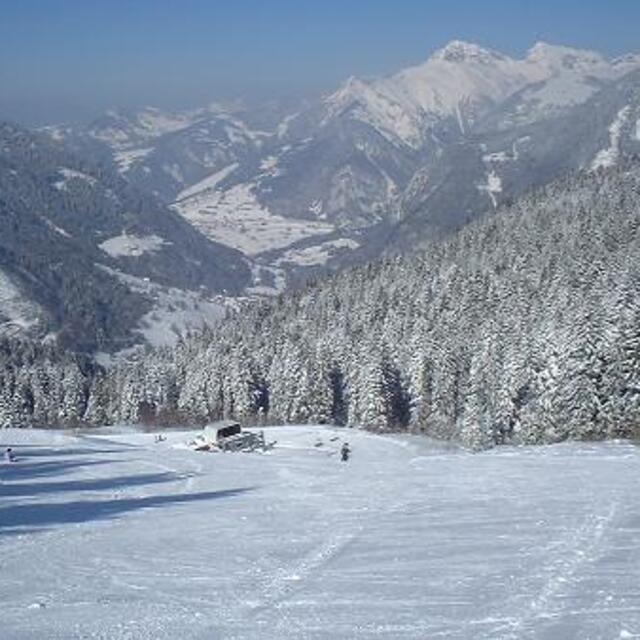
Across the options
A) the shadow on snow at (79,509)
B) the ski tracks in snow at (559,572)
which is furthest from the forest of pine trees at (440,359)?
the ski tracks in snow at (559,572)

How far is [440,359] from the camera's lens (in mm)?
108875

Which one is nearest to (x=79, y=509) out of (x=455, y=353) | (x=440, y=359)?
(x=440, y=359)

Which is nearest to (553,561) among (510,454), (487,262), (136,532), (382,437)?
(136,532)

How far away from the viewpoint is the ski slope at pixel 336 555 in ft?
64.3

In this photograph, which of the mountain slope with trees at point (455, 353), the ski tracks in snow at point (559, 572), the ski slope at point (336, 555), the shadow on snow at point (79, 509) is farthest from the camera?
the mountain slope with trees at point (455, 353)

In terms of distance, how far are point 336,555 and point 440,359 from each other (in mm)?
83145

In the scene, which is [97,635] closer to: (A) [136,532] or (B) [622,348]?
(A) [136,532]

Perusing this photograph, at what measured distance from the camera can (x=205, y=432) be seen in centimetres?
9344

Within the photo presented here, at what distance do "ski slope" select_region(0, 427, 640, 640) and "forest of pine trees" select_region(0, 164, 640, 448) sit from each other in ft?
84.0

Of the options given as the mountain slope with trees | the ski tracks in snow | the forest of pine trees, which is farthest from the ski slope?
the forest of pine trees

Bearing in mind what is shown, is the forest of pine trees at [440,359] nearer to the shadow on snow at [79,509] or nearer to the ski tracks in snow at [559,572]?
the shadow on snow at [79,509]

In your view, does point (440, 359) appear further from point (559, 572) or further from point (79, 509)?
point (559, 572)

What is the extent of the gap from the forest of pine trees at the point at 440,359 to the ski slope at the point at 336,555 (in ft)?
84.0

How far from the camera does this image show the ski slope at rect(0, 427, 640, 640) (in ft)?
64.3
